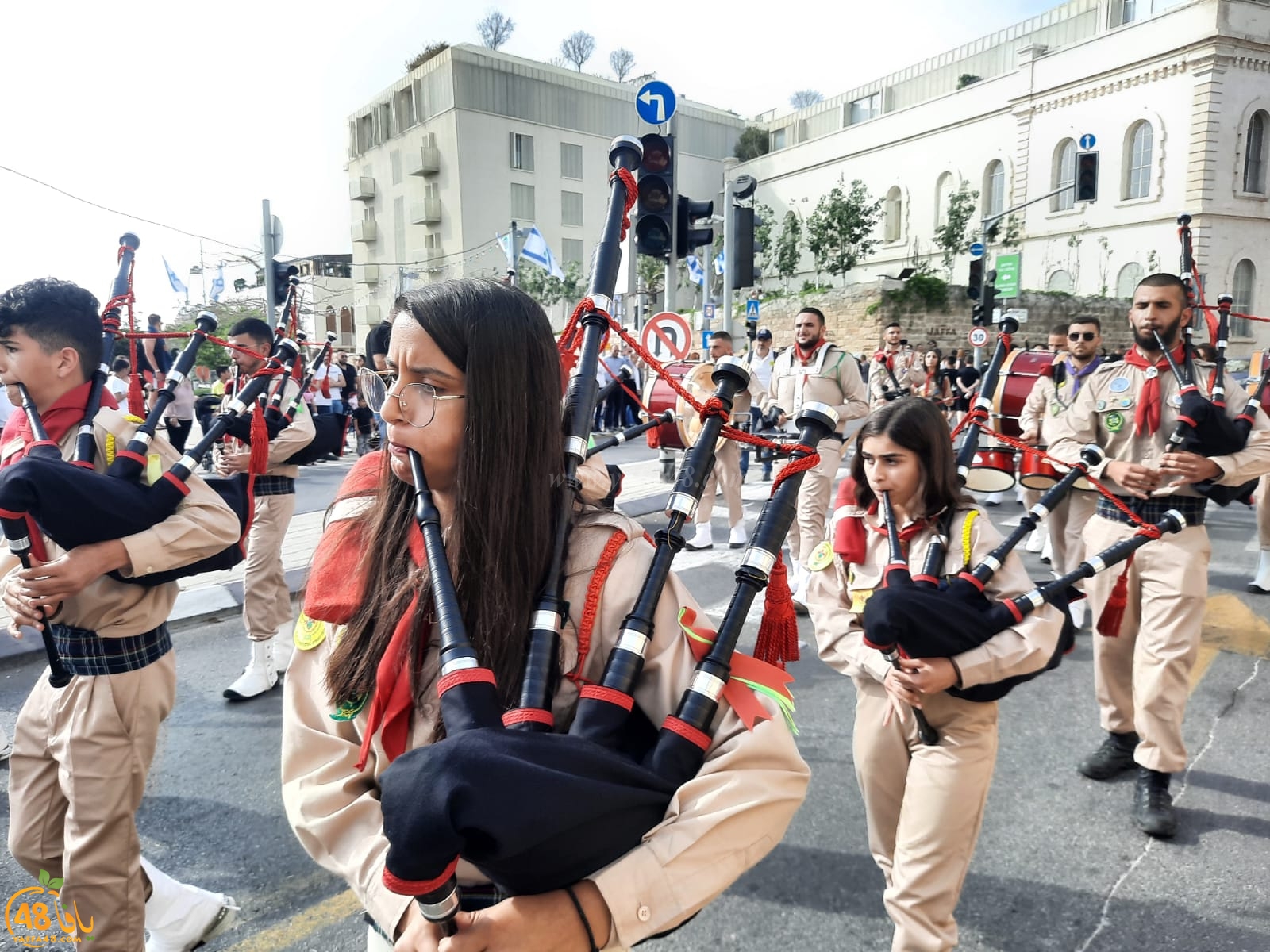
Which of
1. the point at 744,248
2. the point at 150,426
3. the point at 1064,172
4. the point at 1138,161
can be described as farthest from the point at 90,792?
the point at 1064,172

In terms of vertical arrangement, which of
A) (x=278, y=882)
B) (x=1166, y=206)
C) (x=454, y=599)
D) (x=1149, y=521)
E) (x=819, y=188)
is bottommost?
(x=278, y=882)

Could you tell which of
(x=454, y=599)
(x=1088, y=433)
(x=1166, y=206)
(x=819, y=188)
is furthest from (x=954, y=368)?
(x=819, y=188)

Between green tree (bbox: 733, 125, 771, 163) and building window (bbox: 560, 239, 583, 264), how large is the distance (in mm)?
14798

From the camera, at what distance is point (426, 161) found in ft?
149

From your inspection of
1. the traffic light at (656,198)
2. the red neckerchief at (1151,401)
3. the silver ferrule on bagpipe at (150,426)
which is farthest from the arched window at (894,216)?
the silver ferrule on bagpipe at (150,426)

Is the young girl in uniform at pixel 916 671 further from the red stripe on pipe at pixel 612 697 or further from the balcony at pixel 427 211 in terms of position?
the balcony at pixel 427 211

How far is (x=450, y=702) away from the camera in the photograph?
1.18 metres

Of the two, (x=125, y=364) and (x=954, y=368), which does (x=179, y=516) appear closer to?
(x=125, y=364)

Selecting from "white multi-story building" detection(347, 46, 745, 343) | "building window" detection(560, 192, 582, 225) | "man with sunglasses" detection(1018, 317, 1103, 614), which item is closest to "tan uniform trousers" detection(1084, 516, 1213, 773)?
"man with sunglasses" detection(1018, 317, 1103, 614)

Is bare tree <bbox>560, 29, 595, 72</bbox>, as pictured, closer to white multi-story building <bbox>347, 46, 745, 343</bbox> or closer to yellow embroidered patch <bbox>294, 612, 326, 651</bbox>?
white multi-story building <bbox>347, 46, 745, 343</bbox>

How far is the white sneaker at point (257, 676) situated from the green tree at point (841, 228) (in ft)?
127

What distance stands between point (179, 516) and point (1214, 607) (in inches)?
267

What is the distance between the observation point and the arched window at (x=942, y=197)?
136 feet

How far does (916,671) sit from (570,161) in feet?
164
